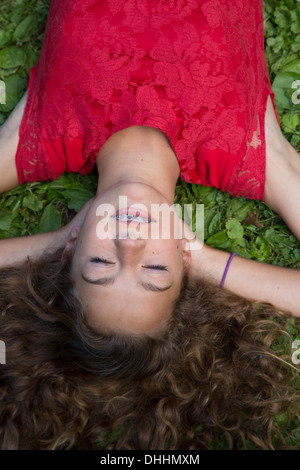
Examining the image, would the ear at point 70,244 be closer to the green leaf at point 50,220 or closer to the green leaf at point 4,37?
the green leaf at point 50,220

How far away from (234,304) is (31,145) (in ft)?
5.39

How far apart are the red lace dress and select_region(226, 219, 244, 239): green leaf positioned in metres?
0.54

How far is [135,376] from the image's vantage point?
2.87 m

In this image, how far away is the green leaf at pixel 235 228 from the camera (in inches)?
143

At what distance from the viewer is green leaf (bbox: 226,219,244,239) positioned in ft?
11.9

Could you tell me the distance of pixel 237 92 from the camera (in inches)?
120

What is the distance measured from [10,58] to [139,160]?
1.60m

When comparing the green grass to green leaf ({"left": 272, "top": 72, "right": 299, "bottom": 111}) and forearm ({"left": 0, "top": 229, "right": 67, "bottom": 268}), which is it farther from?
forearm ({"left": 0, "top": 229, "right": 67, "bottom": 268})

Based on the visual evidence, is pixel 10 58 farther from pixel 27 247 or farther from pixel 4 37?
pixel 27 247

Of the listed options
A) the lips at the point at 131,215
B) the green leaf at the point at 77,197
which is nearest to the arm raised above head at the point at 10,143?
the green leaf at the point at 77,197

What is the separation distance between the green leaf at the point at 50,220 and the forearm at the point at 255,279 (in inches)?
44.2

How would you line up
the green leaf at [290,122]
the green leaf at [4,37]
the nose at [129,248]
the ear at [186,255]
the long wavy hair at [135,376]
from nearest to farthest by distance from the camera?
1. the nose at [129,248]
2. the long wavy hair at [135,376]
3. the ear at [186,255]
4. the green leaf at [290,122]
5. the green leaf at [4,37]

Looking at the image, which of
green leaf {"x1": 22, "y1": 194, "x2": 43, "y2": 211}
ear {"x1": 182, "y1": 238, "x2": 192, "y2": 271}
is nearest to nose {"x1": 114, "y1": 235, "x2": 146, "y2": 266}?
ear {"x1": 182, "y1": 238, "x2": 192, "y2": 271}

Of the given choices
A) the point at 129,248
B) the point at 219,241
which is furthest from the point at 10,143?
the point at 219,241
